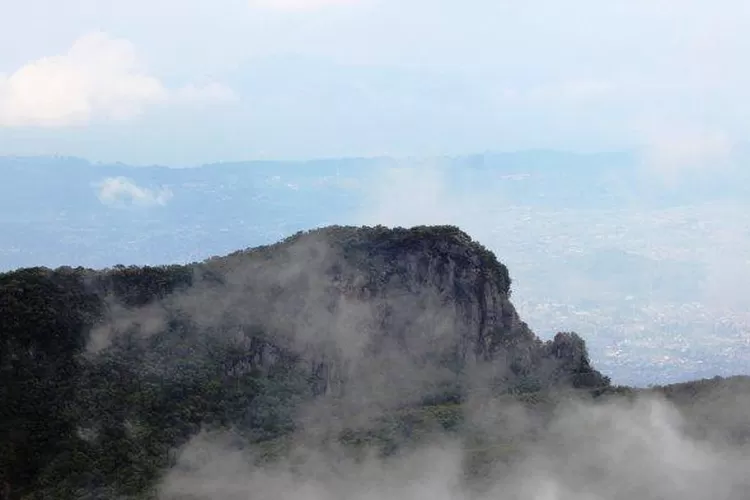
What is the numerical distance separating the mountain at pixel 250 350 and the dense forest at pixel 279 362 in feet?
0.36

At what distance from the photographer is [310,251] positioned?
244ft

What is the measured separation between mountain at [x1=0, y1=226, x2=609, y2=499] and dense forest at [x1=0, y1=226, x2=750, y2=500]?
0.36ft

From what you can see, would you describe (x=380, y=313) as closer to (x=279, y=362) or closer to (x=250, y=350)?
(x=279, y=362)

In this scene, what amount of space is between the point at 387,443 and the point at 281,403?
1164 centimetres

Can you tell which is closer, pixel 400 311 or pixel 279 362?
pixel 279 362

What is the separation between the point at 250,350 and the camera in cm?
6638

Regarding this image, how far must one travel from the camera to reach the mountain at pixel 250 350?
54.6 m

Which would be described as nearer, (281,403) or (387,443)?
(387,443)

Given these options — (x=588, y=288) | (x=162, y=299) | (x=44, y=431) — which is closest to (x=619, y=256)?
(x=588, y=288)

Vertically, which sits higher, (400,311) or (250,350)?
(400,311)

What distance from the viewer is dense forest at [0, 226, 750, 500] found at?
53781mm

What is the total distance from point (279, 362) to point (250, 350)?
222 cm

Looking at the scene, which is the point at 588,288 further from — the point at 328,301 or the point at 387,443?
the point at 387,443

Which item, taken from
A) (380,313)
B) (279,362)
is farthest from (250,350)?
(380,313)
